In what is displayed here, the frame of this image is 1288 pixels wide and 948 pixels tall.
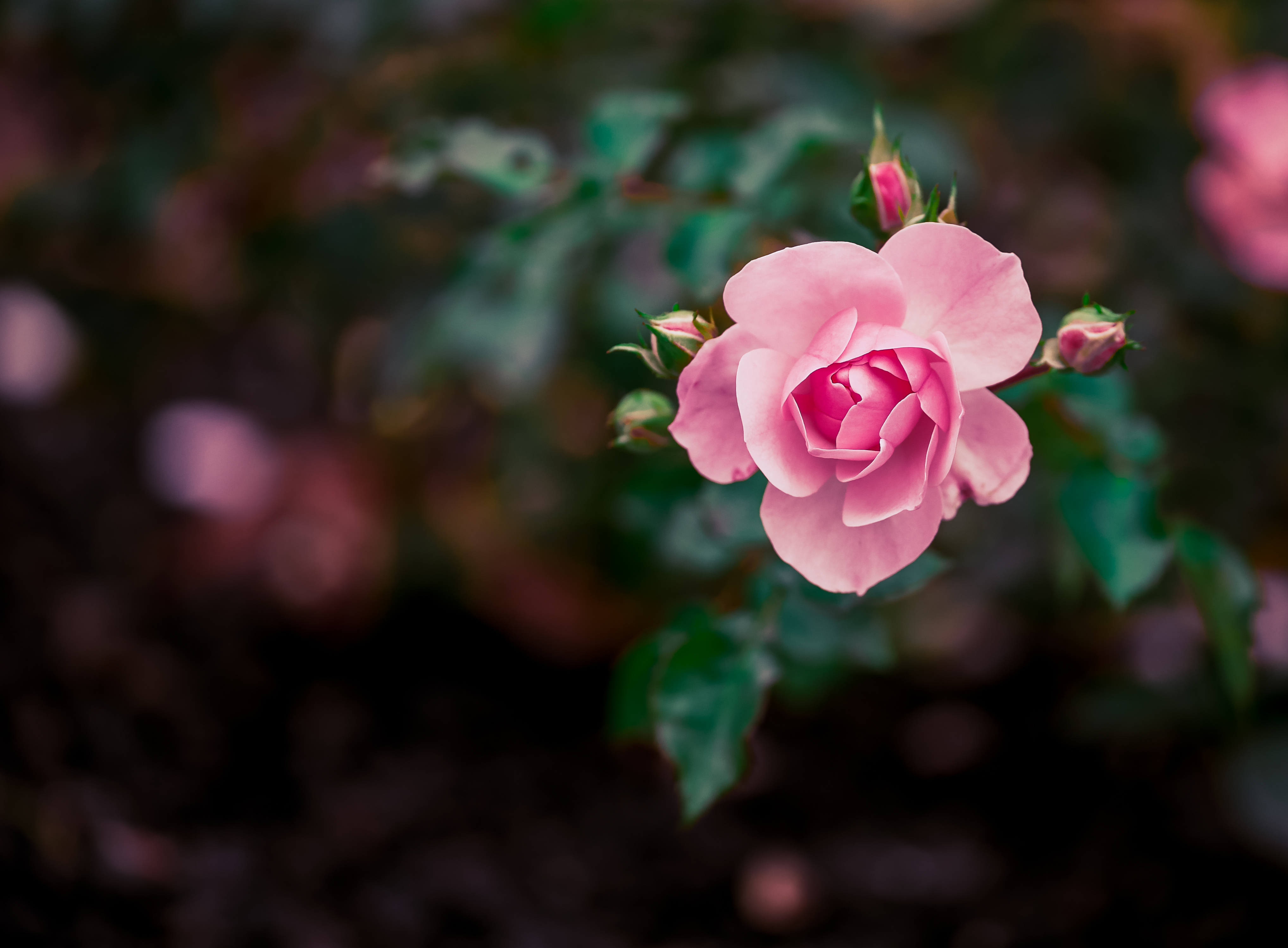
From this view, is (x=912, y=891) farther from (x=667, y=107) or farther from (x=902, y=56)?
(x=902, y=56)

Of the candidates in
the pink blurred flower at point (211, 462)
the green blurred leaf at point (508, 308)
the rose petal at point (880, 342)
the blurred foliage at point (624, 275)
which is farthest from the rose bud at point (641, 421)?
the pink blurred flower at point (211, 462)

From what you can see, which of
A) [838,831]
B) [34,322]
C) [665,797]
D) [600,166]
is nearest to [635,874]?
[665,797]

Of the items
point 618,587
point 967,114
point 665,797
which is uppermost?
point 967,114

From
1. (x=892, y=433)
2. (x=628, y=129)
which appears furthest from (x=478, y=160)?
(x=892, y=433)

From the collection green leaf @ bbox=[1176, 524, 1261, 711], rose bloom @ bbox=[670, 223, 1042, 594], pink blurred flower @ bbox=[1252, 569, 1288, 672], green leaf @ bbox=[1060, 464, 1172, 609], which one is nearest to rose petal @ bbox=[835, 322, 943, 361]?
rose bloom @ bbox=[670, 223, 1042, 594]

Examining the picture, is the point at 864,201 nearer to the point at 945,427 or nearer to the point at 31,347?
the point at 945,427

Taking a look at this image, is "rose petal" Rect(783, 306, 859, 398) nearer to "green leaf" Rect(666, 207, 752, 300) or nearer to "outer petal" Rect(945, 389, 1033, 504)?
"outer petal" Rect(945, 389, 1033, 504)
